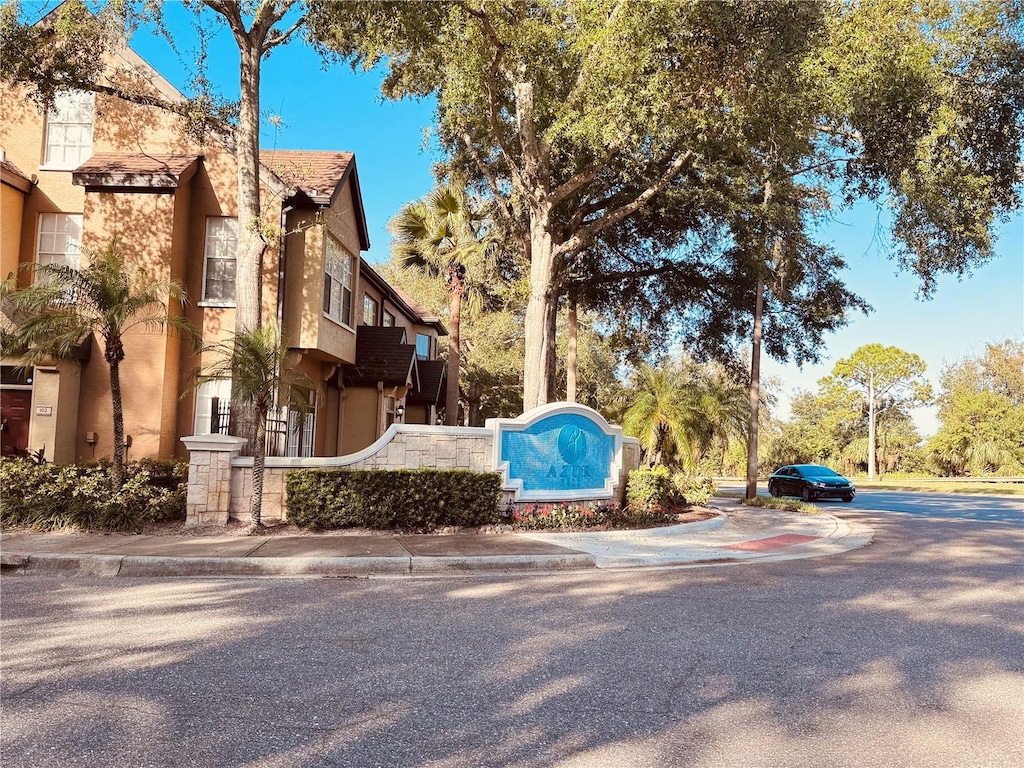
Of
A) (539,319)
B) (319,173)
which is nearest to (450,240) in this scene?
(319,173)

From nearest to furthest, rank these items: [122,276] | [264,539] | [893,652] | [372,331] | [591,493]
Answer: [893,652] < [264,539] < [122,276] < [591,493] < [372,331]

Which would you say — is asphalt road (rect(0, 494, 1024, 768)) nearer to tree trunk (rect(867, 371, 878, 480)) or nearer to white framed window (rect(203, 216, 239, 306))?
white framed window (rect(203, 216, 239, 306))

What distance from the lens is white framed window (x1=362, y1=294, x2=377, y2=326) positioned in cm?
2394

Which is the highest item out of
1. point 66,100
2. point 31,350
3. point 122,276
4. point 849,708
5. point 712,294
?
point 66,100

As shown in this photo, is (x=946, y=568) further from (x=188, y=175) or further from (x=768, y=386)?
(x=768, y=386)

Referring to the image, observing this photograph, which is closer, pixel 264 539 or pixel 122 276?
pixel 264 539

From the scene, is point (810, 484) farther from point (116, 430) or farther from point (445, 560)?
point (116, 430)

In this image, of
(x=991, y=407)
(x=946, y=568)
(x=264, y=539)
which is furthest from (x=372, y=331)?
(x=991, y=407)

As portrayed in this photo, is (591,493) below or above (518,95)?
below

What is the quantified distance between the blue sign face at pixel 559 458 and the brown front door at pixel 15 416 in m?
10.1

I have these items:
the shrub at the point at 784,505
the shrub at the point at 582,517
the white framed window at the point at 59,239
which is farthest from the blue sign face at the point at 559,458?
the white framed window at the point at 59,239

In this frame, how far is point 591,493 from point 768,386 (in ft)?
168

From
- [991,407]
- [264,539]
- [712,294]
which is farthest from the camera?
[991,407]

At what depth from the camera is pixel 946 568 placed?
10500 mm
